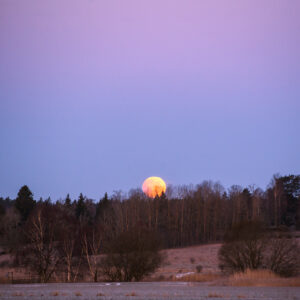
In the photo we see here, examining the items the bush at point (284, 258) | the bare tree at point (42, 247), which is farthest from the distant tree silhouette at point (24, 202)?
the bush at point (284, 258)

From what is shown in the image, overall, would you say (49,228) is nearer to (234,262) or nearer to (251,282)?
(234,262)

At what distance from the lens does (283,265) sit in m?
27.1

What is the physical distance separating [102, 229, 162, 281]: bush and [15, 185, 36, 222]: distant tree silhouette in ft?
188

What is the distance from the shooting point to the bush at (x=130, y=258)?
2805 centimetres

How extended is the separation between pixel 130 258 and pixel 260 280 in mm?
9314

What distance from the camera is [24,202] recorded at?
3282 inches

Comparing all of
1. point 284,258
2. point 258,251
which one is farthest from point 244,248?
point 284,258

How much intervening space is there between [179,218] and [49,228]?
2200 inches

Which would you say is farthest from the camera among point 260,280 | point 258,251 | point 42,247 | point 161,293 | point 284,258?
point 42,247

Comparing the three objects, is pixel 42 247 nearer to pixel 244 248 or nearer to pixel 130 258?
pixel 130 258

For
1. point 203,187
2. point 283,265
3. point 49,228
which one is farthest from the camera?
point 203,187

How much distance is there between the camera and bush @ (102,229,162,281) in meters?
28.1

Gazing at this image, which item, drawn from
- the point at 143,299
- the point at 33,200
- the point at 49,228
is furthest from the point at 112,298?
the point at 33,200

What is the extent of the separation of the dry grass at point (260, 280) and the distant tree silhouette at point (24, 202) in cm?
6456
